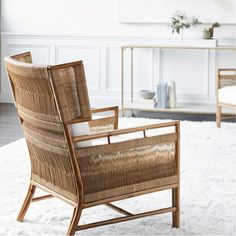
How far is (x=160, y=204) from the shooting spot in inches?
150

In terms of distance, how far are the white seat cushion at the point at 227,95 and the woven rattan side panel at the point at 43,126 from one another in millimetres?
2948

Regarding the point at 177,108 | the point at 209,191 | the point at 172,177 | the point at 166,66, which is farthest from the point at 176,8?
the point at 172,177

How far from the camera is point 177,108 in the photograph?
688 cm

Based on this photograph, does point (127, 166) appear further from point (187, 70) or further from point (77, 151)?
point (187, 70)

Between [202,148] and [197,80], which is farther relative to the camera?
[197,80]

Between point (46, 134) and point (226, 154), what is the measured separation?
230cm

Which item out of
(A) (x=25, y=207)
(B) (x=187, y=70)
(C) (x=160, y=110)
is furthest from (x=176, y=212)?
(B) (x=187, y=70)

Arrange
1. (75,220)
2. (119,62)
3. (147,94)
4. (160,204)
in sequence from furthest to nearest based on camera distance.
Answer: (119,62) → (147,94) → (160,204) → (75,220)

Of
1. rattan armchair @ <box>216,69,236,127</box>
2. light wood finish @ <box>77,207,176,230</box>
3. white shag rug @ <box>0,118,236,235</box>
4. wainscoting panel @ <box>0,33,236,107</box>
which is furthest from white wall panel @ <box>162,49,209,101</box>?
light wood finish @ <box>77,207,176,230</box>

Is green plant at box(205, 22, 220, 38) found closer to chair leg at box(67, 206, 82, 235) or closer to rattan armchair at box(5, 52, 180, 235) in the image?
rattan armchair at box(5, 52, 180, 235)

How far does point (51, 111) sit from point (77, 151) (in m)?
0.23

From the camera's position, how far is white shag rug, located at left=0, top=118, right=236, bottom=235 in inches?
133

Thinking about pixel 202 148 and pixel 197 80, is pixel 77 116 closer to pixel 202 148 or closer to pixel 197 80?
pixel 202 148

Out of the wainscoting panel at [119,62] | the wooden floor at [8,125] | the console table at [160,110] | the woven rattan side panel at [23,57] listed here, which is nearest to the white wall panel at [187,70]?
the wainscoting panel at [119,62]
